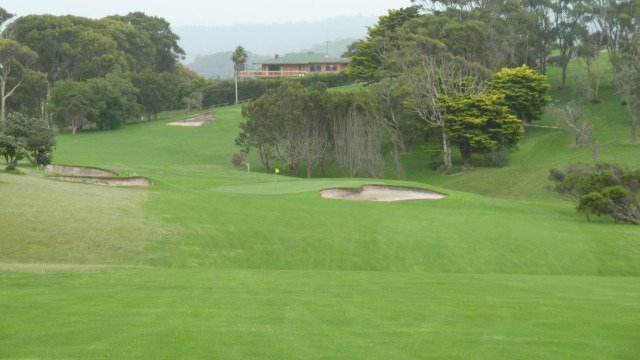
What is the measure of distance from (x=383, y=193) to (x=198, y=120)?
6286 cm

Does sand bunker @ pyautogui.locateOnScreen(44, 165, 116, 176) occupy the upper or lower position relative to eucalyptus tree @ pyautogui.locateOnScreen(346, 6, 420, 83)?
lower

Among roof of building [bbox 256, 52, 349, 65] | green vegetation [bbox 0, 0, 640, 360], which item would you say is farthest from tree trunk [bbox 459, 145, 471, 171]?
roof of building [bbox 256, 52, 349, 65]

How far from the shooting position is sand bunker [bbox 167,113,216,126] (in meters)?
100

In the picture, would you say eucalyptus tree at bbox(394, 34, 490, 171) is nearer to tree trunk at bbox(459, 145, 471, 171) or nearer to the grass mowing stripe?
tree trunk at bbox(459, 145, 471, 171)

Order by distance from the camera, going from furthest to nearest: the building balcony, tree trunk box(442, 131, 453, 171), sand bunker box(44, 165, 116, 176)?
the building balcony, tree trunk box(442, 131, 453, 171), sand bunker box(44, 165, 116, 176)

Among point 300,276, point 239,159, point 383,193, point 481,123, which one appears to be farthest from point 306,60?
point 300,276

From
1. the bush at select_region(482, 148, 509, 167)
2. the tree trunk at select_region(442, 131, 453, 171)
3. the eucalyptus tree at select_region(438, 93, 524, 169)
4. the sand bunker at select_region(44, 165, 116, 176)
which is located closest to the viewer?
the sand bunker at select_region(44, 165, 116, 176)

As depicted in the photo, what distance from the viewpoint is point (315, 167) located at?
7475cm

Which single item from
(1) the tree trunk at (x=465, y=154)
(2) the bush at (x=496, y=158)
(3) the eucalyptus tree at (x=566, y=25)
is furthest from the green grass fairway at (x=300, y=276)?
(3) the eucalyptus tree at (x=566, y=25)

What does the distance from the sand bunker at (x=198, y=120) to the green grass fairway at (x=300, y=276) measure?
52137mm

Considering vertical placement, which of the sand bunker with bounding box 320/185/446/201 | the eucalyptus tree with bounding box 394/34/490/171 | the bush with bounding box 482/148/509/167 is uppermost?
the eucalyptus tree with bounding box 394/34/490/171

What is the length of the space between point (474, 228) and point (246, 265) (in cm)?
1149

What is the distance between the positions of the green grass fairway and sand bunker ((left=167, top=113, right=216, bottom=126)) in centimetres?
5214

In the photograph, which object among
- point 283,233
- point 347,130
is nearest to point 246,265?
point 283,233
